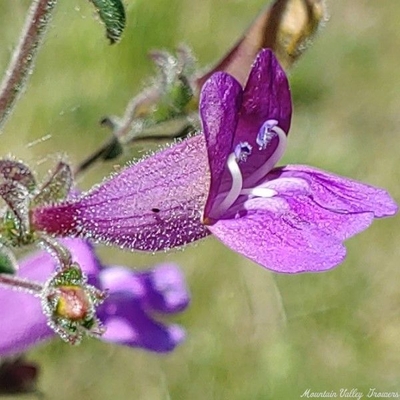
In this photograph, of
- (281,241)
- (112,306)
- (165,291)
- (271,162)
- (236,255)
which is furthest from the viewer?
(236,255)

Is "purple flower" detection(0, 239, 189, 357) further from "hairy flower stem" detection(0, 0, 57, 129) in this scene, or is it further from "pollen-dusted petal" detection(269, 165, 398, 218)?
"pollen-dusted petal" detection(269, 165, 398, 218)

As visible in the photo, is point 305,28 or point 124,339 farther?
point 124,339

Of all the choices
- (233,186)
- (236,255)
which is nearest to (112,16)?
(233,186)

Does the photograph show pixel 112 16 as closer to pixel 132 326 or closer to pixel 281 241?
pixel 281 241

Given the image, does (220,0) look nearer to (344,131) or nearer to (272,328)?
(344,131)

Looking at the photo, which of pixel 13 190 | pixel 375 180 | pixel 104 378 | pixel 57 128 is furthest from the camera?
pixel 375 180

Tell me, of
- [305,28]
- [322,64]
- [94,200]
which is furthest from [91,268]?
[322,64]

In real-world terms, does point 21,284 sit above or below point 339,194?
below

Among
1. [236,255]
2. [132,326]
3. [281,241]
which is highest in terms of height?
[281,241]
